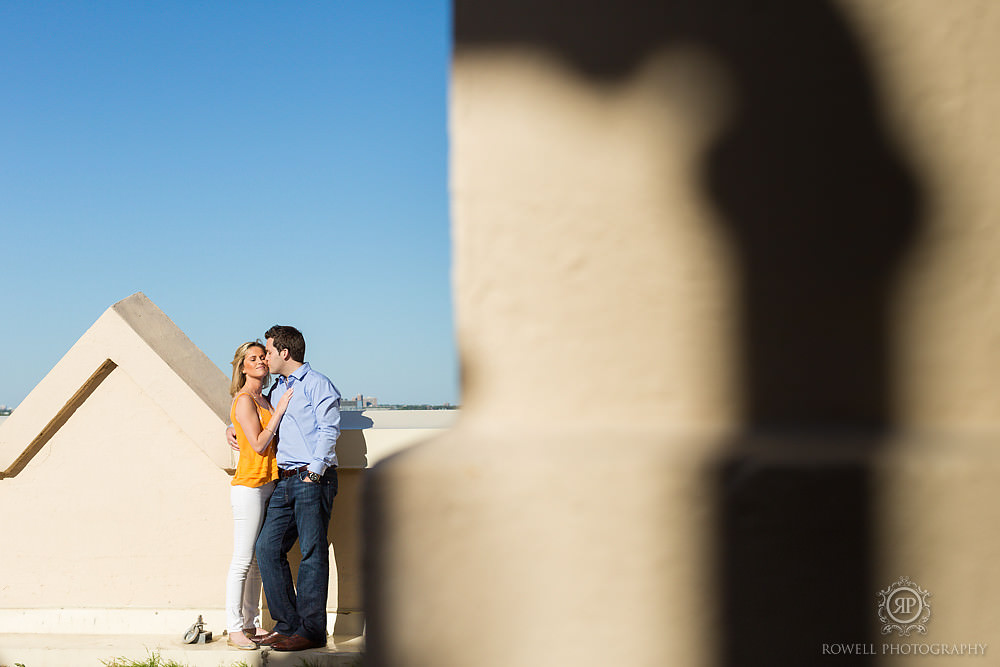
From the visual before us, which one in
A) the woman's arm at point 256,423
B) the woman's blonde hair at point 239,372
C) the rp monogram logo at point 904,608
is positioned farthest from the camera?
the woman's blonde hair at point 239,372

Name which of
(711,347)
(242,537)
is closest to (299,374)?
(242,537)

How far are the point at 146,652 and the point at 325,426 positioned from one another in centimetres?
166

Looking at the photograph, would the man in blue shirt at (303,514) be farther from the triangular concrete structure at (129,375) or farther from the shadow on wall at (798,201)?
the shadow on wall at (798,201)

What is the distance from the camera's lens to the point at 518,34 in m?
0.88

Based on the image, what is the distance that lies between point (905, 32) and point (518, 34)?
42 cm

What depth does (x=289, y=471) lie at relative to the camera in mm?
4227

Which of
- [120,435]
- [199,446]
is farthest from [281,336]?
[120,435]

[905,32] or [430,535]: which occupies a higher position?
[905,32]

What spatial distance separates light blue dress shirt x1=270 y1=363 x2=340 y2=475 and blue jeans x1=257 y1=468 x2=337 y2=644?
0.11m

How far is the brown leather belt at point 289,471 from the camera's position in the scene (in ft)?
13.8

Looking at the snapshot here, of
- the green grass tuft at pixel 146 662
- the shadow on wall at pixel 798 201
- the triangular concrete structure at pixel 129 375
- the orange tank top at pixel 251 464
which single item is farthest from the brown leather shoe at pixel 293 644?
the shadow on wall at pixel 798 201

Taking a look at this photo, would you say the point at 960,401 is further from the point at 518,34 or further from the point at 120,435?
the point at 120,435

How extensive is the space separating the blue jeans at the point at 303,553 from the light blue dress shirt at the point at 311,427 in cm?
11

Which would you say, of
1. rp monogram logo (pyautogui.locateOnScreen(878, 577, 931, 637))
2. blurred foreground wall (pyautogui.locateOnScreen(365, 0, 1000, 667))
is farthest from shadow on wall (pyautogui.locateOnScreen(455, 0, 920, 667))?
rp monogram logo (pyautogui.locateOnScreen(878, 577, 931, 637))
